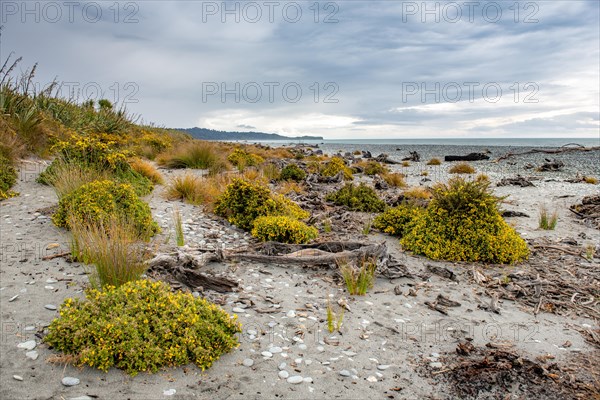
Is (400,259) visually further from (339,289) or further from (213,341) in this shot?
(213,341)

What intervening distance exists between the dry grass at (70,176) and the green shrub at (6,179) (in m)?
0.70

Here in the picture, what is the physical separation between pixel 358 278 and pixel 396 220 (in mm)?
3464

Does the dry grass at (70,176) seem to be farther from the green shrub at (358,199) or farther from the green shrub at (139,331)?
the green shrub at (358,199)

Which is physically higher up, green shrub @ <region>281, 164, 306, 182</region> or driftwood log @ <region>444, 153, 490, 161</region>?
driftwood log @ <region>444, 153, 490, 161</region>

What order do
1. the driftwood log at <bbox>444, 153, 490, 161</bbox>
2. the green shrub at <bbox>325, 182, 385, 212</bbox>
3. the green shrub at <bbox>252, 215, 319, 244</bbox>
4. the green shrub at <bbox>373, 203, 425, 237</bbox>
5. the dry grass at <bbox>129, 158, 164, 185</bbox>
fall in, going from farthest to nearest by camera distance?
1. the driftwood log at <bbox>444, 153, 490, 161</bbox>
2. the dry grass at <bbox>129, 158, 164, 185</bbox>
3. the green shrub at <bbox>325, 182, 385, 212</bbox>
4. the green shrub at <bbox>373, 203, 425, 237</bbox>
5. the green shrub at <bbox>252, 215, 319, 244</bbox>

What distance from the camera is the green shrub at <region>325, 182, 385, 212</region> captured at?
36.1ft

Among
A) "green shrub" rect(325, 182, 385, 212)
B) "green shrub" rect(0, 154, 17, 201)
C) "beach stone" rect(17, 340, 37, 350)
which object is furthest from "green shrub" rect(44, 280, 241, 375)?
"green shrub" rect(325, 182, 385, 212)

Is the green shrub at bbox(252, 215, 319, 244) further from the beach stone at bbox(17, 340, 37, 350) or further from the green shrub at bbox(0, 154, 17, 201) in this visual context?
the green shrub at bbox(0, 154, 17, 201)

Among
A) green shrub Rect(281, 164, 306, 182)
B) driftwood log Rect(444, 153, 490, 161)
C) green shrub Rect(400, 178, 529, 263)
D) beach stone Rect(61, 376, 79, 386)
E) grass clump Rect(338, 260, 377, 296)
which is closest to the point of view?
beach stone Rect(61, 376, 79, 386)

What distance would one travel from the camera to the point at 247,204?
8.67 meters

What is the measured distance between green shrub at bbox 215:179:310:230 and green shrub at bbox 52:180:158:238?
1.78 meters

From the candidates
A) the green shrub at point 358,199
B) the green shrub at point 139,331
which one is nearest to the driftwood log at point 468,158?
the green shrub at point 358,199

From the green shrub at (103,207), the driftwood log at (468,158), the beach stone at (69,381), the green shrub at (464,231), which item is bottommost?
the beach stone at (69,381)

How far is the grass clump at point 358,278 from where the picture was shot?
18.5ft
